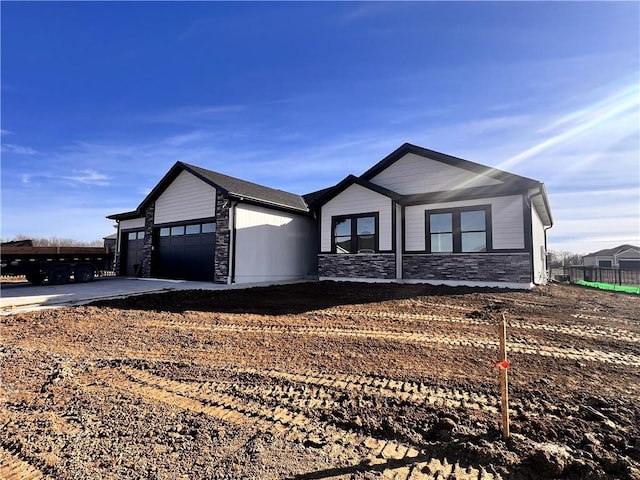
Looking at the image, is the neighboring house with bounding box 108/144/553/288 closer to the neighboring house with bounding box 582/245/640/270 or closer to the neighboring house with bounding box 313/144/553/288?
the neighboring house with bounding box 313/144/553/288

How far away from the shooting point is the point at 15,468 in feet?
7.81

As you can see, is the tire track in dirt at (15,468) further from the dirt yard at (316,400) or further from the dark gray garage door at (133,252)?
the dark gray garage door at (133,252)

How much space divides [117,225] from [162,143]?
7.94 metres

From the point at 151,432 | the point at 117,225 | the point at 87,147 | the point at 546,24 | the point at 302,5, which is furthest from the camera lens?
the point at 117,225

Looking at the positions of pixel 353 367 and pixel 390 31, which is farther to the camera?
pixel 390 31

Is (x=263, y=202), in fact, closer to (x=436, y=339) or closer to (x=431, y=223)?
(x=431, y=223)

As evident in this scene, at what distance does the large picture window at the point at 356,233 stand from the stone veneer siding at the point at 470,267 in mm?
1688

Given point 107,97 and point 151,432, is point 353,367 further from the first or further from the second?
point 107,97

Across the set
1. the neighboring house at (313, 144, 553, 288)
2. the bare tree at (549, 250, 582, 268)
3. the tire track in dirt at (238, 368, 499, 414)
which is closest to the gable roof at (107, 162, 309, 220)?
the neighboring house at (313, 144, 553, 288)

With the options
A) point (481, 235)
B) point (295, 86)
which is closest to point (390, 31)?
point (295, 86)


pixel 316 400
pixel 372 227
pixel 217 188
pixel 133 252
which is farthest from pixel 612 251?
pixel 133 252

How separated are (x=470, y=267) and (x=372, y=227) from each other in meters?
4.33

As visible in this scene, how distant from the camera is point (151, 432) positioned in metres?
2.84

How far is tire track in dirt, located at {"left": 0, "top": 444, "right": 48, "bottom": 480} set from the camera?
2289 millimetres
